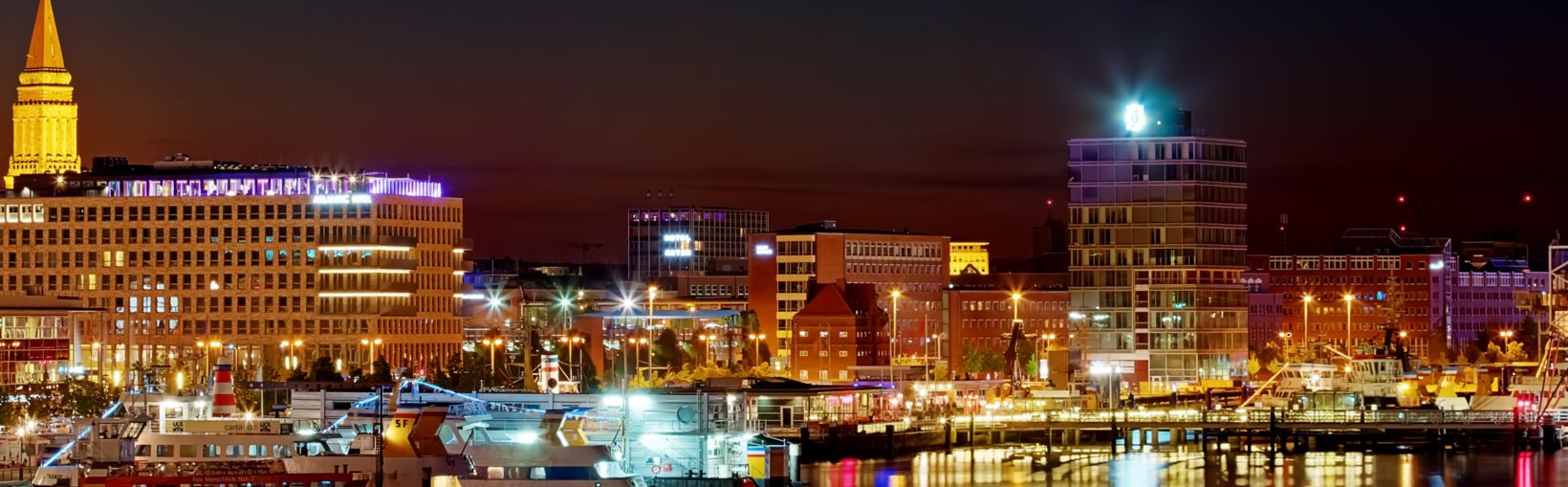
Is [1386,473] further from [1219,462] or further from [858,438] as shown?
[858,438]

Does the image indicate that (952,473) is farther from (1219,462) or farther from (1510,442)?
(1510,442)

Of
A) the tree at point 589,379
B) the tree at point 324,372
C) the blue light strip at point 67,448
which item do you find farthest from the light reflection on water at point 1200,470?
the tree at point 324,372

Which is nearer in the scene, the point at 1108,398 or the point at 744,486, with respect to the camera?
the point at 744,486

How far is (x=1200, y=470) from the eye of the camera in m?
134

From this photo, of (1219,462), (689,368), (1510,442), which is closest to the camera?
(1219,462)

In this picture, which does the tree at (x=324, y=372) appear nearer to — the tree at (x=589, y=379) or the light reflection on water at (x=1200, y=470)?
the tree at (x=589, y=379)

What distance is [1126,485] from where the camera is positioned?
125m

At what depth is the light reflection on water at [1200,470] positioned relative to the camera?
127 metres

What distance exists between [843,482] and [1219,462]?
2558 cm

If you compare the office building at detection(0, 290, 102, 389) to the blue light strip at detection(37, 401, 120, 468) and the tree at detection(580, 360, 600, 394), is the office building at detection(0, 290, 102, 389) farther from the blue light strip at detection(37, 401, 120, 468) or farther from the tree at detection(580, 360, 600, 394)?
the blue light strip at detection(37, 401, 120, 468)

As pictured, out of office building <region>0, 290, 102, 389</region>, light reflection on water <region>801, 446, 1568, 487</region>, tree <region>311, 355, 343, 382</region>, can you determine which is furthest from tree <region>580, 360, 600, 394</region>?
office building <region>0, 290, 102, 389</region>

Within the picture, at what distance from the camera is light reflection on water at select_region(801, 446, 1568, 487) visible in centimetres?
12656

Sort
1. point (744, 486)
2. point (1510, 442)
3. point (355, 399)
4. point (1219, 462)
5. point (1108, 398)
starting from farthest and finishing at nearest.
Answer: point (1108, 398) → point (1510, 442) → point (1219, 462) → point (355, 399) → point (744, 486)

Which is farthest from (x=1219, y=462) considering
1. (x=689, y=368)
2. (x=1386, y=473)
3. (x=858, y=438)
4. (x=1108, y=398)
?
(x=689, y=368)
